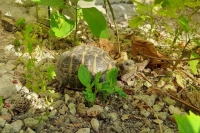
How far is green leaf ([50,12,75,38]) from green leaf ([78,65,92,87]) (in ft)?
0.73

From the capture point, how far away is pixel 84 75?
148 centimetres

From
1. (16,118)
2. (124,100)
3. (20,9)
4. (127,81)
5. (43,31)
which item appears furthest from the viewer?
(20,9)

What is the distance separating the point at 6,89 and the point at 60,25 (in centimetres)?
46

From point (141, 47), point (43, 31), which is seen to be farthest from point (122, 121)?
point (43, 31)

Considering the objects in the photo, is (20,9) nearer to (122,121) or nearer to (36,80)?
(36,80)

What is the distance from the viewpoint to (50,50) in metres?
1.91

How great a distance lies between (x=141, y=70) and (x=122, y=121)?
1.47 feet

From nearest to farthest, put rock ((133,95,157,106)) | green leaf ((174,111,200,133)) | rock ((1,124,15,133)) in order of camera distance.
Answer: green leaf ((174,111,200,133))
rock ((1,124,15,133))
rock ((133,95,157,106))

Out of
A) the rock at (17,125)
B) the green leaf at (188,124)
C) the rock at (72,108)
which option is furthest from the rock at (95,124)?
the green leaf at (188,124)

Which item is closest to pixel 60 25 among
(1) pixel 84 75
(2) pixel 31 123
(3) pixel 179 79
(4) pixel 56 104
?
(1) pixel 84 75

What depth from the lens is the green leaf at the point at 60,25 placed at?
1.55 meters

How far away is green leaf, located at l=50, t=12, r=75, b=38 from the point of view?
155 cm

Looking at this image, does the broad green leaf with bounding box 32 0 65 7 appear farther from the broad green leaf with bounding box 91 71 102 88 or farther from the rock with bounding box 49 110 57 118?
the rock with bounding box 49 110 57 118

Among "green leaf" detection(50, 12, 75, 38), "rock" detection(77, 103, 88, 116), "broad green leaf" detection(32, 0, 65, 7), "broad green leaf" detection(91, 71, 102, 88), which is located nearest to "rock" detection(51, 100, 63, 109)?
"rock" detection(77, 103, 88, 116)
